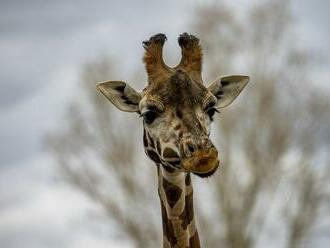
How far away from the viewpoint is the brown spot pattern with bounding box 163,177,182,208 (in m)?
9.53

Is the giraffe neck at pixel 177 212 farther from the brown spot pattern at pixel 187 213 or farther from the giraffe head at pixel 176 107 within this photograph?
the giraffe head at pixel 176 107

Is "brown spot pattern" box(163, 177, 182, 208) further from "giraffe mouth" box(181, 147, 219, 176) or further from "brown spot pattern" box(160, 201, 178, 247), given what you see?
"giraffe mouth" box(181, 147, 219, 176)

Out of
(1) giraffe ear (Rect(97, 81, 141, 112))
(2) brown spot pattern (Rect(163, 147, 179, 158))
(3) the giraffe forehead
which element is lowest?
(2) brown spot pattern (Rect(163, 147, 179, 158))

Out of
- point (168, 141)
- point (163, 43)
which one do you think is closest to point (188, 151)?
point (168, 141)

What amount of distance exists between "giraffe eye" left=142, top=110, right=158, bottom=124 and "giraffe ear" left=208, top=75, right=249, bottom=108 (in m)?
1.00

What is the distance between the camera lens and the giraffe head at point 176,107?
348 inches

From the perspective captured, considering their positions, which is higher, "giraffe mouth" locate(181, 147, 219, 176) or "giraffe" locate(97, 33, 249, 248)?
"giraffe" locate(97, 33, 249, 248)

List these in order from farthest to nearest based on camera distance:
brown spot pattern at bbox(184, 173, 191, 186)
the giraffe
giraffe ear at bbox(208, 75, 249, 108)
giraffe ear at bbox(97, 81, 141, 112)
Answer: giraffe ear at bbox(208, 75, 249, 108) → giraffe ear at bbox(97, 81, 141, 112) → brown spot pattern at bbox(184, 173, 191, 186) → the giraffe

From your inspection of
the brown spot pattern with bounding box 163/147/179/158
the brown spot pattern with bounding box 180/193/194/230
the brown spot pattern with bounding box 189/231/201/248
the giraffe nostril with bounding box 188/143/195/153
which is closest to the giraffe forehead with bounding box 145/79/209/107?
the brown spot pattern with bounding box 163/147/179/158

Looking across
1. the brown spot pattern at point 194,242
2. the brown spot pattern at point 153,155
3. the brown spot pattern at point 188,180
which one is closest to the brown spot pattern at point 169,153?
the brown spot pattern at point 153,155

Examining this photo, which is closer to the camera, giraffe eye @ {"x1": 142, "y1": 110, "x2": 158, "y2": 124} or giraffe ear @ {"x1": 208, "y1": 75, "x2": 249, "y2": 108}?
giraffe eye @ {"x1": 142, "y1": 110, "x2": 158, "y2": 124}

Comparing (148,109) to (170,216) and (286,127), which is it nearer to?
(170,216)

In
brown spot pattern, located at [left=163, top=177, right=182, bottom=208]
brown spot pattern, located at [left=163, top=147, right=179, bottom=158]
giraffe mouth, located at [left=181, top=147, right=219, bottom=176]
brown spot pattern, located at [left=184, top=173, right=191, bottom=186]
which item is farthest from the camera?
brown spot pattern, located at [left=184, top=173, right=191, bottom=186]

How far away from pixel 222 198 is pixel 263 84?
13.7 feet
